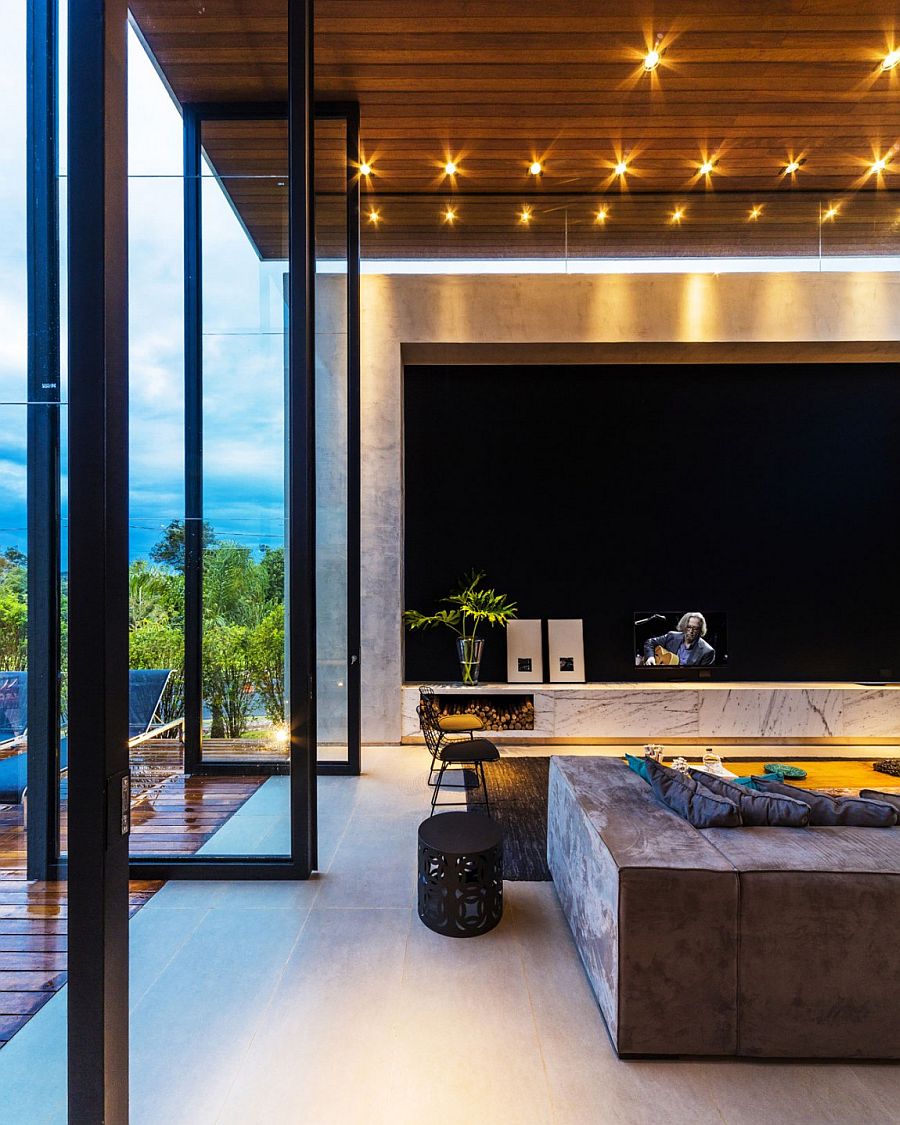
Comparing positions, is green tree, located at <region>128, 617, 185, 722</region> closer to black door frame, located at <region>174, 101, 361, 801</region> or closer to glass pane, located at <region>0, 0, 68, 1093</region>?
black door frame, located at <region>174, 101, 361, 801</region>

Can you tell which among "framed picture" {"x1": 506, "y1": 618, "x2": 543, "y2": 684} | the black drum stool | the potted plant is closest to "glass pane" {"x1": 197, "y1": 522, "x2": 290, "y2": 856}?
the black drum stool

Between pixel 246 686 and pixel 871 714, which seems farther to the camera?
pixel 871 714

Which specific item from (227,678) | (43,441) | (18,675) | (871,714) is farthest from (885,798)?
(871,714)

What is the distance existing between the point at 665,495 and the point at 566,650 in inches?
73.7

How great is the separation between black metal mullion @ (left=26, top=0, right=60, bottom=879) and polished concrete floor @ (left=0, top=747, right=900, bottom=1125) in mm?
467

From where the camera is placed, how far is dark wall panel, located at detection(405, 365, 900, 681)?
5898 millimetres

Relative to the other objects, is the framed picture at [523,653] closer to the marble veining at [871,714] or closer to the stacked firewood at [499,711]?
the stacked firewood at [499,711]

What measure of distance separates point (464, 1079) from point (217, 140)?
4.23 metres

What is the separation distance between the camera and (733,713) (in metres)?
5.41

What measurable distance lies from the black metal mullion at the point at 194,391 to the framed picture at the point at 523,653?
11.0 feet

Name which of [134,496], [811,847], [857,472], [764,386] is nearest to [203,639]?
[134,496]

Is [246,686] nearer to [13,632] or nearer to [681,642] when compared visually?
[13,632]

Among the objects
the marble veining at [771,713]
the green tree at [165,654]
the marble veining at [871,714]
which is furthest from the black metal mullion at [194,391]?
the marble veining at [871,714]

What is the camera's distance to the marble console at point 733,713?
212 inches
